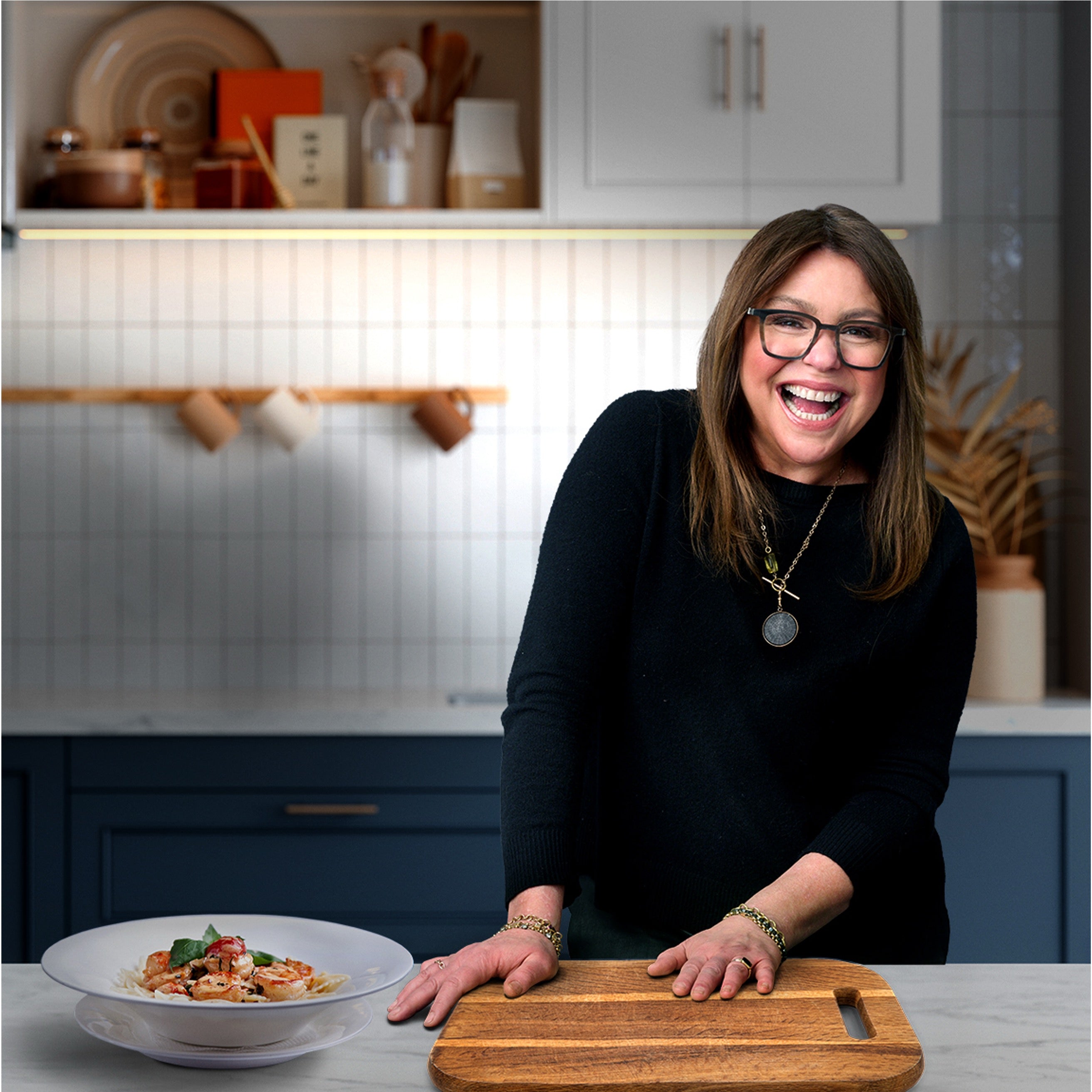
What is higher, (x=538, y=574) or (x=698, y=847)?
(x=538, y=574)

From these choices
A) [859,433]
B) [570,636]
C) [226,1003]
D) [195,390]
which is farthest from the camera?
[195,390]

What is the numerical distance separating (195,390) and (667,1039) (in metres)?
2.09

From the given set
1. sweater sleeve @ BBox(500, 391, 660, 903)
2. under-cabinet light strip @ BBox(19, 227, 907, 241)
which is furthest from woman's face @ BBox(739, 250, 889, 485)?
under-cabinet light strip @ BBox(19, 227, 907, 241)

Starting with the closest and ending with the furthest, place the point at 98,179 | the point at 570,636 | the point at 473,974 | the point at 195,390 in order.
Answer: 1. the point at 473,974
2. the point at 570,636
3. the point at 98,179
4. the point at 195,390

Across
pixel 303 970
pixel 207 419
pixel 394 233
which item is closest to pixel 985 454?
pixel 394 233

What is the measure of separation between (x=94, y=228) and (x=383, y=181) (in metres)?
0.59

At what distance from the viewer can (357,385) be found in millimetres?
2590

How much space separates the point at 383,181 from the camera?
236 centimetres

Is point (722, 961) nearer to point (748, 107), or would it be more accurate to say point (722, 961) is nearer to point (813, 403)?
point (813, 403)

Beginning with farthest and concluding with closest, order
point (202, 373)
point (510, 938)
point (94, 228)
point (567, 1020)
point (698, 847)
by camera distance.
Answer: point (202, 373) < point (94, 228) < point (698, 847) < point (510, 938) < point (567, 1020)

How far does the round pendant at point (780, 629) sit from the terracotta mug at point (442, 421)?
1.43 meters

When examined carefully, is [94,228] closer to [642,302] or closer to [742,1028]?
[642,302]

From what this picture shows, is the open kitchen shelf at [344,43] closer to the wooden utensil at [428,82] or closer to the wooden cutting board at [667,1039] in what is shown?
the wooden utensil at [428,82]

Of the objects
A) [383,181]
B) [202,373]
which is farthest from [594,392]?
[202,373]
